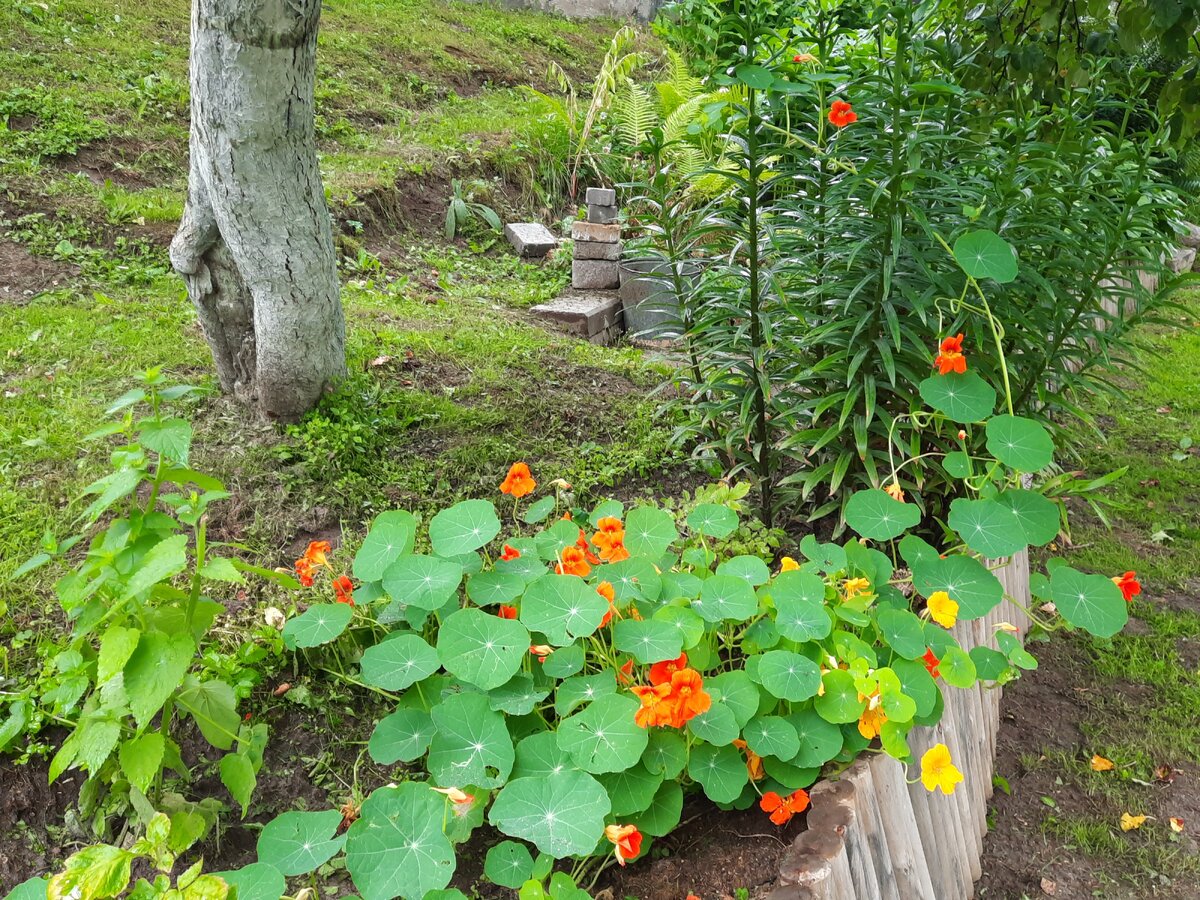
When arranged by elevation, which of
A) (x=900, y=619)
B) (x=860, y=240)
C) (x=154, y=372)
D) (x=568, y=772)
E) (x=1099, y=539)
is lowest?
(x=1099, y=539)

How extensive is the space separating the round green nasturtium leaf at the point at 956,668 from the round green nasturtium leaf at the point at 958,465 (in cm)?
41

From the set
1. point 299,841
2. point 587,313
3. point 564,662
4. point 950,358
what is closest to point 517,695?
point 564,662

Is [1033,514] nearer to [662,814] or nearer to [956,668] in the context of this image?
[956,668]

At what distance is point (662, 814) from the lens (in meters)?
1.58

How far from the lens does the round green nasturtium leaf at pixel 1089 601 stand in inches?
71.4

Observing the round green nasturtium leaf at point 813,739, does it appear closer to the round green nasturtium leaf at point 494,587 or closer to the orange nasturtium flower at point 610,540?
the orange nasturtium flower at point 610,540

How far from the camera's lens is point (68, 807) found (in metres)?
1.83

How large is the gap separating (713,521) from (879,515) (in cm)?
39

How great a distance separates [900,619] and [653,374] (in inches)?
99.2

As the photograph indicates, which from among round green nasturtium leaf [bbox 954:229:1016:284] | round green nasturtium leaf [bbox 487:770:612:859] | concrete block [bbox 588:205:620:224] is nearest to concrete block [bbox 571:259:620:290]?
concrete block [bbox 588:205:620:224]

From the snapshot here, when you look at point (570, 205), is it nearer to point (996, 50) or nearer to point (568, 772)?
point (996, 50)

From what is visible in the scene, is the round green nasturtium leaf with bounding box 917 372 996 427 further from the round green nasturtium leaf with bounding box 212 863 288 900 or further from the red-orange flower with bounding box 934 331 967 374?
the round green nasturtium leaf with bounding box 212 863 288 900

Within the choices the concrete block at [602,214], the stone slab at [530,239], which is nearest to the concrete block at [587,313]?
the concrete block at [602,214]

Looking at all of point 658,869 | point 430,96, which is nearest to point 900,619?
point 658,869
